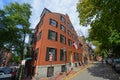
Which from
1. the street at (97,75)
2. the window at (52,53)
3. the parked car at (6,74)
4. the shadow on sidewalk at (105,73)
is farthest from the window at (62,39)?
the parked car at (6,74)

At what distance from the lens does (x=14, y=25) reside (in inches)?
949

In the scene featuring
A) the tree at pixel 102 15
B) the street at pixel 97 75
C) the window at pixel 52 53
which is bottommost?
the street at pixel 97 75

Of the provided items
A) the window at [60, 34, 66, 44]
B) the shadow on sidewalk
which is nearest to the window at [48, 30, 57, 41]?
the window at [60, 34, 66, 44]

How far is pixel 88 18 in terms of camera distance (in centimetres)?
1664

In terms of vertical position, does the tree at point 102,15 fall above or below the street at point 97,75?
above

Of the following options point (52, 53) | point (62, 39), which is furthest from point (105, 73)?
point (62, 39)

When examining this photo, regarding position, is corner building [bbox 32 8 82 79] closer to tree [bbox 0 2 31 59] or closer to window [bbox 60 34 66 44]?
window [bbox 60 34 66 44]

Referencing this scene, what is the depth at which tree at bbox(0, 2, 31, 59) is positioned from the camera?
22.7 metres

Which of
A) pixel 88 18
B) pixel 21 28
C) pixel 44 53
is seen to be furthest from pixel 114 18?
pixel 21 28

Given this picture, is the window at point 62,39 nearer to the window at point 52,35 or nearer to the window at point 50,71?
the window at point 52,35

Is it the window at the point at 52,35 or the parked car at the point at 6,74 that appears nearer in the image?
the parked car at the point at 6,74

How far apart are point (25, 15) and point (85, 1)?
49.5 ft

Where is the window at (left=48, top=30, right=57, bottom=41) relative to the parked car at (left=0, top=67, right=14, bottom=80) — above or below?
above

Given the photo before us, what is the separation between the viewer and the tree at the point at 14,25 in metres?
22.7
